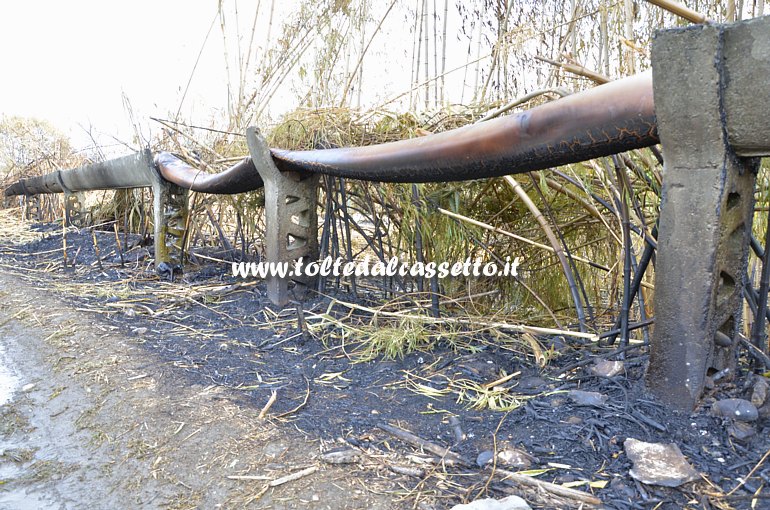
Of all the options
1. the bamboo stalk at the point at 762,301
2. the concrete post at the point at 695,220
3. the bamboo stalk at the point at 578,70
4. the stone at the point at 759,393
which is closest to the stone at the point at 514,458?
the concrete post at the point at 695,220

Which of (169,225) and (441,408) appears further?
(169,225)

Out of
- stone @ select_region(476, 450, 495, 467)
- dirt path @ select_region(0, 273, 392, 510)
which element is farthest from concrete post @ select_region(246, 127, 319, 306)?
stone @ select_region(476, 450, 495, 467)

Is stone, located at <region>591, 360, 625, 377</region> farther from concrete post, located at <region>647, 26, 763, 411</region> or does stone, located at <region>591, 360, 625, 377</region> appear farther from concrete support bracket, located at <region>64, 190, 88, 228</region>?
concrete support bracket, located at <region>64, 190, 88, 228</region>

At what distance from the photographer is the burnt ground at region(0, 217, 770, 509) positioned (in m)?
1.18

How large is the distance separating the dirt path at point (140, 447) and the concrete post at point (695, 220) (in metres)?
0.78

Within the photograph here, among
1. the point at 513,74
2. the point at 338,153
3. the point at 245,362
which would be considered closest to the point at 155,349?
the point at 245,362

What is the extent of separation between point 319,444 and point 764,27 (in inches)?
54.9

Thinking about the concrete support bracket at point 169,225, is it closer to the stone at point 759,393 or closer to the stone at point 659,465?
the stone at point 659,465

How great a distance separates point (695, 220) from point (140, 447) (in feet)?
5.19

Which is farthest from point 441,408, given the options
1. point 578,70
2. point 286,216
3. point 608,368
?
point 286,216

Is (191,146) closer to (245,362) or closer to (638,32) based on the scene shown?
(245,362)

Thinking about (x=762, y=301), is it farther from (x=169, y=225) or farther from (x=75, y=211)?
(x=75, y=211)

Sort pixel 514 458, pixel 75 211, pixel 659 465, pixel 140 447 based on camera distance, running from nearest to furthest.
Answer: pixel 659 465, pixel 514 458, pixel 140 447, pixel 75 211

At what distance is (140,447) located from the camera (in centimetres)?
156
